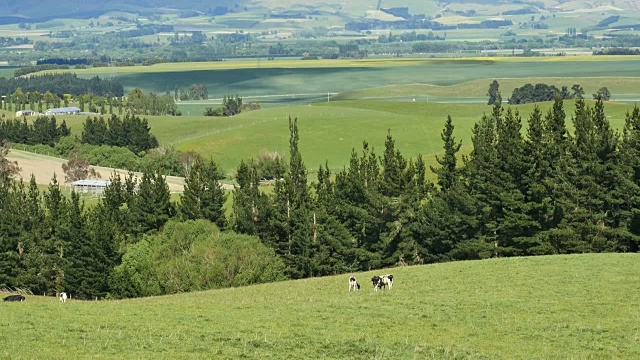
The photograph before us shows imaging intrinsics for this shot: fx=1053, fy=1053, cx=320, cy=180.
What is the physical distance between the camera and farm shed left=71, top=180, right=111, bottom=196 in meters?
122

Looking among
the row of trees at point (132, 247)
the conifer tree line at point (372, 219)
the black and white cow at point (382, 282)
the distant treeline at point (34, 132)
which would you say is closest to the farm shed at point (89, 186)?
the row of trees at point (132, 247)

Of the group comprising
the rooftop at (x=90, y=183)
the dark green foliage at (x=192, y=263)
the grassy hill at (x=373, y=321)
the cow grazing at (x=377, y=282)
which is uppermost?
the grassy hill at (x=373, y=321)

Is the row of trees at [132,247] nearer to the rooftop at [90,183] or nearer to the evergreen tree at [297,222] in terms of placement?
the evergreen tree at [297,222]

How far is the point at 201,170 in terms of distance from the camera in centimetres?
8450

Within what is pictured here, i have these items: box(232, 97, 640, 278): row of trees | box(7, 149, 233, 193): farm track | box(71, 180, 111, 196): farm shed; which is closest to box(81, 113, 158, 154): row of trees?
box(7, 149, 233, 193): farm track

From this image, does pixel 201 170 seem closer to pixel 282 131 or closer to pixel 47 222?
pixel 47 222

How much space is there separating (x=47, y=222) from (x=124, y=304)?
36.2 metres

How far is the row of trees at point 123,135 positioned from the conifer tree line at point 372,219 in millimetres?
86981

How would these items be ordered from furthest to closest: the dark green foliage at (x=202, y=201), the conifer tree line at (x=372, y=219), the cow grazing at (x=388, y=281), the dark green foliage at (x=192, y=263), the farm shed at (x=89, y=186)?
the farm shed at (x=89, y=186), the dark green foliage at (x=202, y=201), the conifer tree line at (x=372, y=219), the dark green foliage at (x=192, y=263), the cow grazing at (x=388, y=281)

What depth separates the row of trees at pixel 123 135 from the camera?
558ft

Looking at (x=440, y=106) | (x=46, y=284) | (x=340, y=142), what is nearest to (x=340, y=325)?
(x=46, y=284)

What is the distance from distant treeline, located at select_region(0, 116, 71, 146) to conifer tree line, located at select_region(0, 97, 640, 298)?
9597 cm

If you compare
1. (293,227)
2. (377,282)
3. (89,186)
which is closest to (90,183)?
(89,186)

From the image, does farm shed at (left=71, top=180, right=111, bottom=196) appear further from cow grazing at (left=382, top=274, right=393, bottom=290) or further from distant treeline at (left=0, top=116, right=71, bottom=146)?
cow grazing at (left=382, top=274, right=393, bottom=290)
